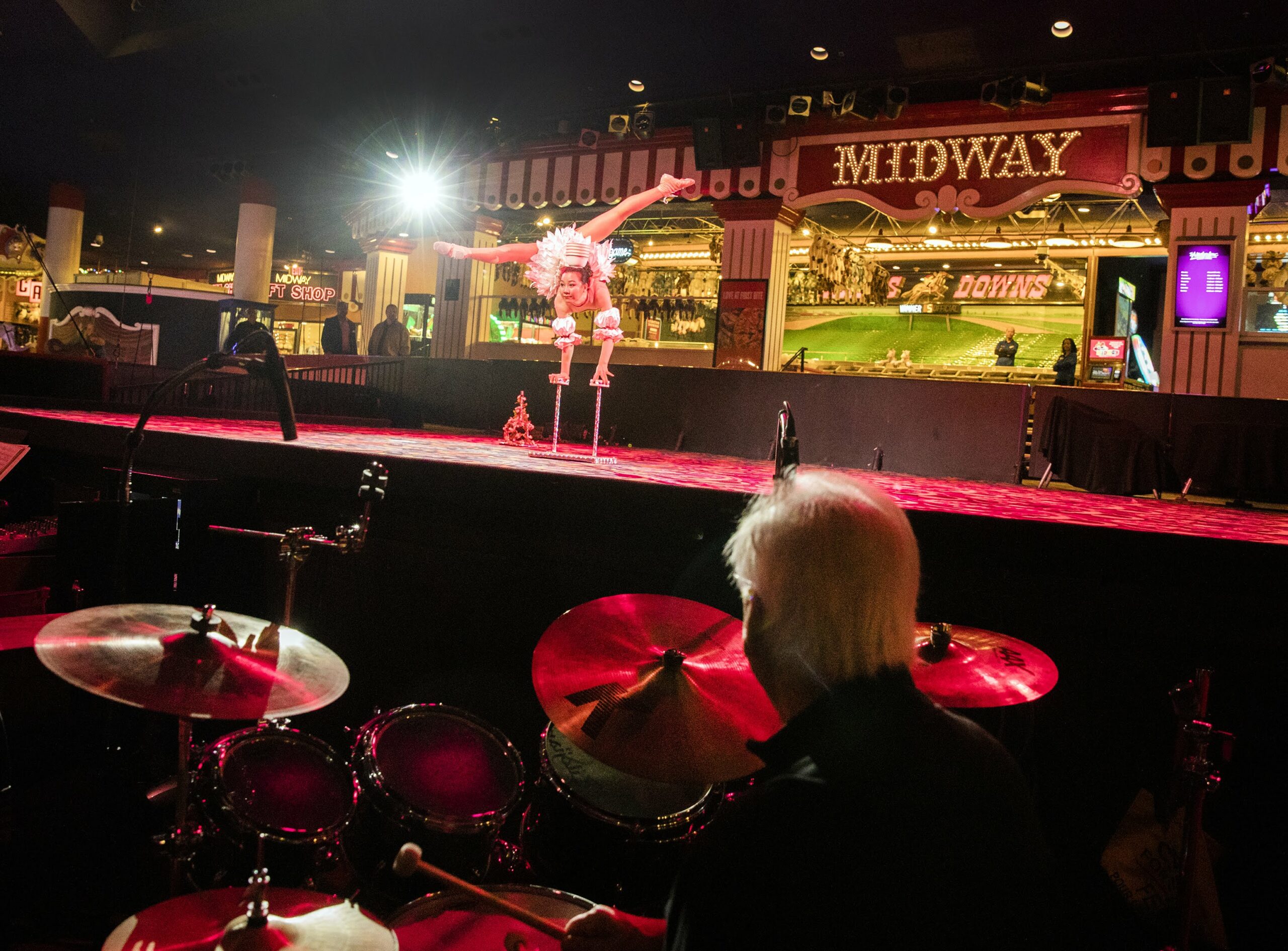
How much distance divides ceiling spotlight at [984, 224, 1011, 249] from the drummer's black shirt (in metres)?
13.2

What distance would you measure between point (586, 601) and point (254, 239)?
13.2 m

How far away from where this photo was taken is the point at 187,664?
5.60 ft

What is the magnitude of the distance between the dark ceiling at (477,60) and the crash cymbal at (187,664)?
7.59 metres

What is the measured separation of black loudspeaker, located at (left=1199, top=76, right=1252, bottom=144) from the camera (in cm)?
824

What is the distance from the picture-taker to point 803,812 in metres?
1.08

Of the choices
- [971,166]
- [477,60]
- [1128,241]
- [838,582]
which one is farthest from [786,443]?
[1128,241]

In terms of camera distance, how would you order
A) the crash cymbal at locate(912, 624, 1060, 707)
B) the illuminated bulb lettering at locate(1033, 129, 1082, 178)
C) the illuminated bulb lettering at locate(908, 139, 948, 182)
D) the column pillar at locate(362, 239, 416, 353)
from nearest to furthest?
the crash cymbal at locate(912, 624, 1060, 707), the illuminated bulb lettering at locate(1033, 129, 1082, 178), the illuminated bulb lettering at locate(908, 139, 948, 182), the column pillar at locate(362, 239, 416, 353)

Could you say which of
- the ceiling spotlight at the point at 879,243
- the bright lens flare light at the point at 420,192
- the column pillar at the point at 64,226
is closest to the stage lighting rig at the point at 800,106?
the ceiling spotlight at the point at 879,243

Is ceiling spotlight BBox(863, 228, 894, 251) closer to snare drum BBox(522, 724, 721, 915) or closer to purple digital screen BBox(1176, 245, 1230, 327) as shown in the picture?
purple digital screen BBox(1176, 245, 1230, 327)

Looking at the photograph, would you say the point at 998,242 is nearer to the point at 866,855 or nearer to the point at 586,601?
the point at 586,601

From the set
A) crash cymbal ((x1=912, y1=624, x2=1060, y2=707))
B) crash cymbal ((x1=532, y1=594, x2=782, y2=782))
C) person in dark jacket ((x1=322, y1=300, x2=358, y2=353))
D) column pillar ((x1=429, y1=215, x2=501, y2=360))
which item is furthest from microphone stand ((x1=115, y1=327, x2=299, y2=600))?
person in dark jacket ((x1=322, y1=300, x2=358, y2=353))

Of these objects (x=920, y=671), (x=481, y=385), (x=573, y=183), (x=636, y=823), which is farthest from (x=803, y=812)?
(x=573, y=183)

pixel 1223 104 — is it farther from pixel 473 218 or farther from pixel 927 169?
pixel 473 218

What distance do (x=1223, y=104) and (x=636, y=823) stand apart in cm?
951
